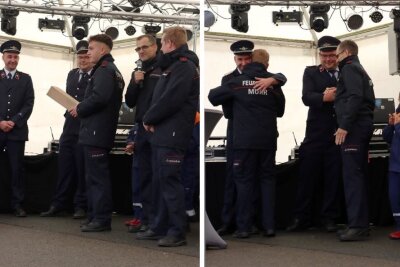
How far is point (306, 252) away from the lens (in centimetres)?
430

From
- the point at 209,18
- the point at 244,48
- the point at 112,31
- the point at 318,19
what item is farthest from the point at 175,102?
the point at 112,31

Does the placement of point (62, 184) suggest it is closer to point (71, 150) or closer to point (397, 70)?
point (71, 150)

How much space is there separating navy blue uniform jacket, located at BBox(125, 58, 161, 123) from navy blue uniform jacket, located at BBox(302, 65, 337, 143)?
124cm

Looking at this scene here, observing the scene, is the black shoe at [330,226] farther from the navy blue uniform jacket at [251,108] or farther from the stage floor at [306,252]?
the navy blue uniform jacket at [251,108]

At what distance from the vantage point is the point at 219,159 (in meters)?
5.86

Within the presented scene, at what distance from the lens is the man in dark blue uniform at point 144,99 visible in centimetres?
498

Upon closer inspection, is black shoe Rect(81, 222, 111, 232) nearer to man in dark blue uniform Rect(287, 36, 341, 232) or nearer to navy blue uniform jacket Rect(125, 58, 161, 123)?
navy blue uniform jacket Rect(125, 58, 161, 123)

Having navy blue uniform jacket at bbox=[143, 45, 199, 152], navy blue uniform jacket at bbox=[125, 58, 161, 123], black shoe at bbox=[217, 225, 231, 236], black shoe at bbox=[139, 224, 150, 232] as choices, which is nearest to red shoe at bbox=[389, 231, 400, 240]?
black shoe at bbox=[217, 225, 231, 236]

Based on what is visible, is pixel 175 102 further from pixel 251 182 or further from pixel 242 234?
pixel 242 234

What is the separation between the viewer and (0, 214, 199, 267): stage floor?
3877mm

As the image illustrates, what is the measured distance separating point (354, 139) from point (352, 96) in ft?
1.03

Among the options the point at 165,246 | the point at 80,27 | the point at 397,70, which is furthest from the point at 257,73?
the point at 80,27

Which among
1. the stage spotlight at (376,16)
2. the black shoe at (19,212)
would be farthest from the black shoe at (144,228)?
the stage spotlight at (376,16)

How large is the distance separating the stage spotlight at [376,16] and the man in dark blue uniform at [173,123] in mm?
4750
